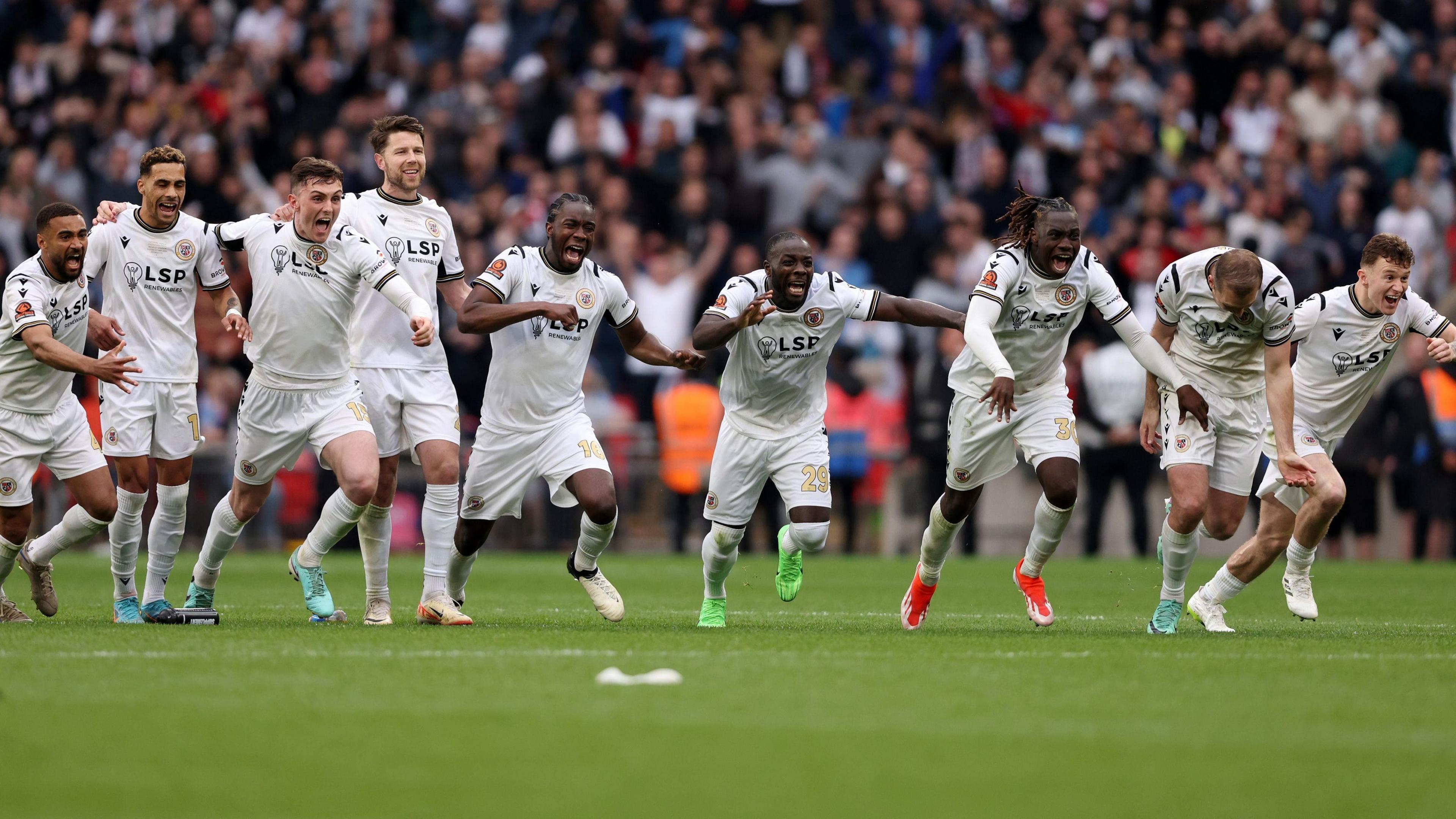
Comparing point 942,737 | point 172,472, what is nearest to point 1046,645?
point 942,737

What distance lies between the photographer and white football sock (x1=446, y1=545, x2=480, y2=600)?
34.4 ft

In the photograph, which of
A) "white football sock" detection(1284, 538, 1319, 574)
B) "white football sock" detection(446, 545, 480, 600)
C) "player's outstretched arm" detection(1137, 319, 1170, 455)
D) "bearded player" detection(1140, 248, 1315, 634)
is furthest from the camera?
"white football sock" detection(1284, 538, 1319, 574)

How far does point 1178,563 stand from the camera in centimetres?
1006

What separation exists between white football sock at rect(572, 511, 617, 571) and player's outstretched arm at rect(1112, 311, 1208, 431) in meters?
3.09

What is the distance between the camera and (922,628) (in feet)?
33.5

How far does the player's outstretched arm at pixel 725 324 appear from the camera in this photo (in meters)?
9.45

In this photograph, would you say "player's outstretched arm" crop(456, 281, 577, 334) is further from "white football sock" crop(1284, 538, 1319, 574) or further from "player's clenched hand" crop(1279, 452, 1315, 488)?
"white football sock" crop(1284, 538, 1319, 574)

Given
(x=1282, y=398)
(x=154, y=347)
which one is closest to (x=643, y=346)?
(x=154, y=347)

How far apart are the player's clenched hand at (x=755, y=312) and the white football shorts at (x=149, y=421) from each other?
3280mm

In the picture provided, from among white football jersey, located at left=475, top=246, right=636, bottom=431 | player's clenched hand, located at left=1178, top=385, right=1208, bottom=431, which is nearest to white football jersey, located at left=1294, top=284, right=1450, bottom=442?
player's clenched hand, located at left=1178, top=385, right=1208, bottom=431

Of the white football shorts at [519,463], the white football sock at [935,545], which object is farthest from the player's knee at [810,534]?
the white football shorts at [519,463]

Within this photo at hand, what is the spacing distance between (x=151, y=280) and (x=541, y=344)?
7.59 feet

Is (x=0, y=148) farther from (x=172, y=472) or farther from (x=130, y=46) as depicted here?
(x=172, y=472)

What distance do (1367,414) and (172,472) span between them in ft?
43.0
